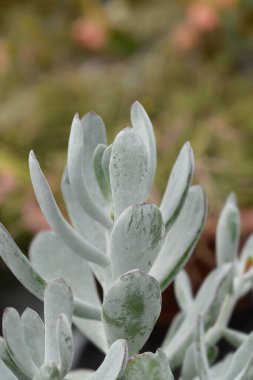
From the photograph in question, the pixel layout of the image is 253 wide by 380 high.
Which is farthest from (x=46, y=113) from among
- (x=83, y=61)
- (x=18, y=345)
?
(x=18, y=345)

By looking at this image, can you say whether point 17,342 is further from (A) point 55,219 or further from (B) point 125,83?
(B) point 125,83

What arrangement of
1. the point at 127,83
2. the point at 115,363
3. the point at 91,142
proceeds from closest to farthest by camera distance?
the point at 115,363
the point at 91,142
the point at 127,83

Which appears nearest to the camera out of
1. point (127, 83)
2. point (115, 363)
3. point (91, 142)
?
point (115, 363)

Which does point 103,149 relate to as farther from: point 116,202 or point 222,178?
point 222,178

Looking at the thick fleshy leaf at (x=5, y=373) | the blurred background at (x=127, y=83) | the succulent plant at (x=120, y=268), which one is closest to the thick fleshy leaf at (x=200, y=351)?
the succulent plant at (x=120, y=268)

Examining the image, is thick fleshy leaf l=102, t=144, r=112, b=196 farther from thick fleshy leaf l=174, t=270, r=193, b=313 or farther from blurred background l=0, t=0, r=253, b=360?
blurred background l=0, t=0, r=253, b=360

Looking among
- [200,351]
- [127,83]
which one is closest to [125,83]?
[127,83]

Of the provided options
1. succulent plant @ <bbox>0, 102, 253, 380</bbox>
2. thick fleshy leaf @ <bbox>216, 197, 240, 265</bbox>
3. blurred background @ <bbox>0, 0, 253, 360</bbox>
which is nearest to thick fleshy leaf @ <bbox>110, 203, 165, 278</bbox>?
succulent plant @ <bbox>0, 102, 253, 380</bbox>
